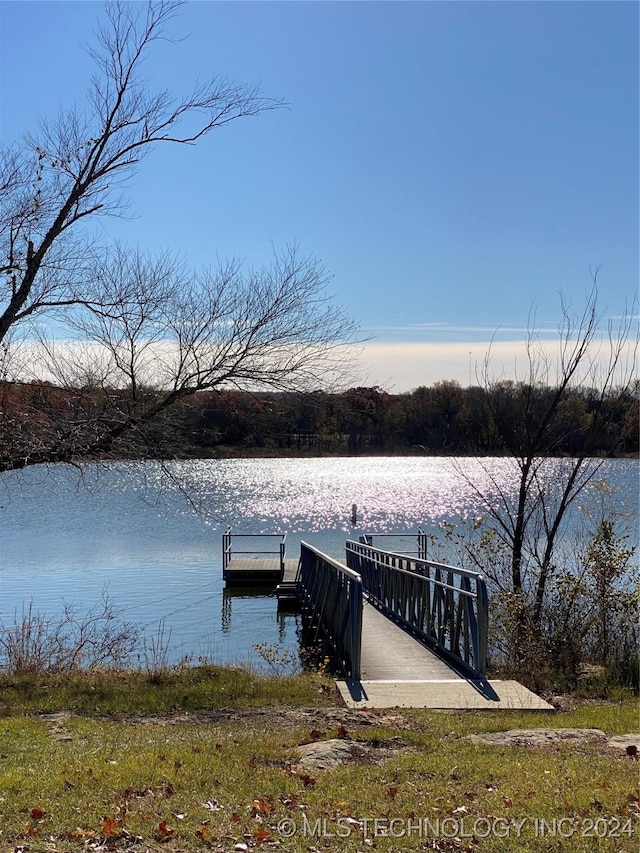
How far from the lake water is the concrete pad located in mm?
3202

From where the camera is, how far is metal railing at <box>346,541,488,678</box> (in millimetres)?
9352

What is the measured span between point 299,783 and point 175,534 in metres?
30.7

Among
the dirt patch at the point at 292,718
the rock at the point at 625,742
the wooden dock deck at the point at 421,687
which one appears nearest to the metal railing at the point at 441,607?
the wooden dock deck at the point at 421,687

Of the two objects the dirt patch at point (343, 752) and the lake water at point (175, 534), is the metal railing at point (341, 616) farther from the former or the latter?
the dirt patch at point (343, 752)

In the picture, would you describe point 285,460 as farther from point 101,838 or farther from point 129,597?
point 101,838

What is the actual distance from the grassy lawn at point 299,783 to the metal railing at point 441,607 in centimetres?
166

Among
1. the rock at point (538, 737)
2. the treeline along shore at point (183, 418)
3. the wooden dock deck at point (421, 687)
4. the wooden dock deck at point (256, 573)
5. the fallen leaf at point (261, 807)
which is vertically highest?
the treeline along shore at point (183, 418)

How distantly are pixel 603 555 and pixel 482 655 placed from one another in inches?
121

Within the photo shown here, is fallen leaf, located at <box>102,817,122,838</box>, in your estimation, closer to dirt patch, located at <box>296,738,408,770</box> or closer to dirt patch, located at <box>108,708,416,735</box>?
dirt patch, located at <box>296,738,408,770</box>

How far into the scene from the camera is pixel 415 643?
11.4 meters

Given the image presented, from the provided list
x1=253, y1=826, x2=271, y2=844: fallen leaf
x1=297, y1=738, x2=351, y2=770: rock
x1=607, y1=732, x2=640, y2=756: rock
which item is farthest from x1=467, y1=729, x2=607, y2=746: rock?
x1=253, y1=826, x2=271, y2=844: fallen leaf

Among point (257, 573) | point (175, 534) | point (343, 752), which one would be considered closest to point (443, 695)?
point (343, 752)

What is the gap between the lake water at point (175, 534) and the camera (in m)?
15.1

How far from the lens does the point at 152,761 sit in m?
5.66
